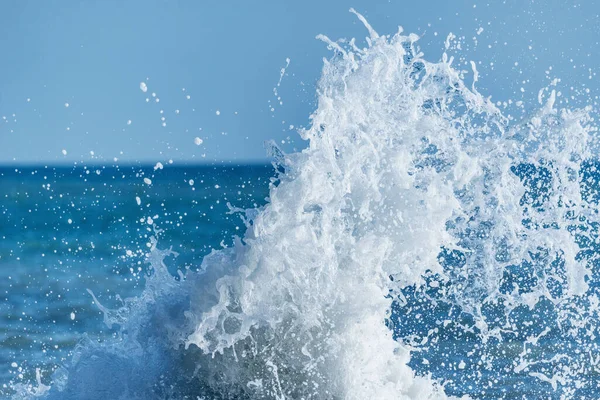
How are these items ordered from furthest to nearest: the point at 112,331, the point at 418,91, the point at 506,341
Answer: the point at 112,331 < the point at 506,341 < the point at 418,91

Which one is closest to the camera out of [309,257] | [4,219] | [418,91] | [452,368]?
[309,257]

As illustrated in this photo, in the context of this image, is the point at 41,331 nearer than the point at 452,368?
No

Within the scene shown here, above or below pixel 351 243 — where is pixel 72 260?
above

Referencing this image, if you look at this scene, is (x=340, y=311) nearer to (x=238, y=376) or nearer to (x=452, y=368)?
(x=238, y=376)

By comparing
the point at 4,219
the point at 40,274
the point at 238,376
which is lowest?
the point at 238,376

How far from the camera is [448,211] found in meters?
5.61

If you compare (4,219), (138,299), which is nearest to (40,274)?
(138,299)

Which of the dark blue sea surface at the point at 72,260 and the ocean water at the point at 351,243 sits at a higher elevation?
the dark blue sea surface at the point at 72,260

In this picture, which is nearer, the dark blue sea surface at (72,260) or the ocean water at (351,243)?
the ocean water at (351,243)

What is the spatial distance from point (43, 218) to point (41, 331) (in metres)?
23.7

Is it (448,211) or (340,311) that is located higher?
(448,211)

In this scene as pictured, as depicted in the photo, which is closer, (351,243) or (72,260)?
(351,243)

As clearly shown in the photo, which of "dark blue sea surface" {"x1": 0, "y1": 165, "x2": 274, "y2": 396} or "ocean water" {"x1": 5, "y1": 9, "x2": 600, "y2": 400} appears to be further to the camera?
"dark blue sea surface" {"x1": 0, "y1": 165, "x2": 274, "y2": 396}

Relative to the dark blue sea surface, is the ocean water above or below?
below
